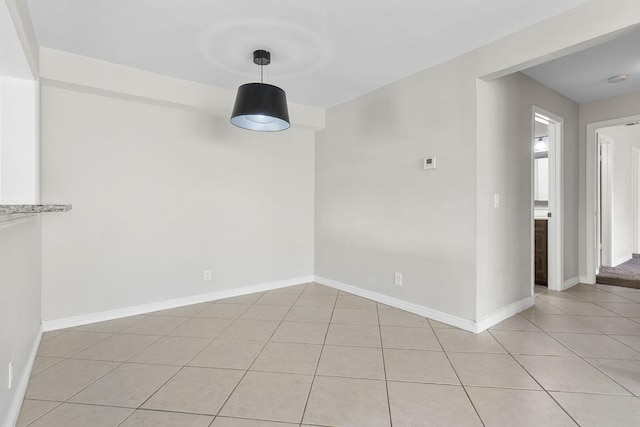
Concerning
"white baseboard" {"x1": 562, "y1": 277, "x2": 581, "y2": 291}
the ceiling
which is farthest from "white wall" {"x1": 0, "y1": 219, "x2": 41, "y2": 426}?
"white baseboard" {"x1": 562, "y1": 277, "x2": 581, "y2": 291}

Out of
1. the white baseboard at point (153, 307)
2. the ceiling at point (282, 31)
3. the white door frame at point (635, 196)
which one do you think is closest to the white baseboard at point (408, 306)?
the white baseboard at point (153, 307)

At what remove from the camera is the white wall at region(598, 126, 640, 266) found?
214 inches

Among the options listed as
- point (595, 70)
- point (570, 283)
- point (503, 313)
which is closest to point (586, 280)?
point (570, 283)

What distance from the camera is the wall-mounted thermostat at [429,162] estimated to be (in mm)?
2952

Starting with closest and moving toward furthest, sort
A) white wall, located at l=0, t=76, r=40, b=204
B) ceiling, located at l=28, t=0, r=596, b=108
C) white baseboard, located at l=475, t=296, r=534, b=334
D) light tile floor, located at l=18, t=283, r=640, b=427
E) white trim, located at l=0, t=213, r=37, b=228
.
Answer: white trim, located at l=0, t=213, r=37, b=228, light tile floor, located at l=18, t=283, r=640, b=427, ceiling, located at l=28, t=0, r=596, b=108, white wall, located at l=0, t=76, r=40, b=204, white baseboard, located at l=475, t=296, r=534, b=334

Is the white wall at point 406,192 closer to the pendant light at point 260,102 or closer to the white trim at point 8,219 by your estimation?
the pendant light at point 260,102

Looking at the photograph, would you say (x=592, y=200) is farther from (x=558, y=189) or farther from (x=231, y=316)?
(x=231, y=316)

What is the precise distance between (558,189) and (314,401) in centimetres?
382

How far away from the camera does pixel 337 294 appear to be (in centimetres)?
385

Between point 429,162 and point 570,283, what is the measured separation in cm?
282

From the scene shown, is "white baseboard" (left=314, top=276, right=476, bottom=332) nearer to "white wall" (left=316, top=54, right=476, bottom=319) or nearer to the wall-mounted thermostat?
"white wall" (left=316, top=54, right=476, bottom=319)

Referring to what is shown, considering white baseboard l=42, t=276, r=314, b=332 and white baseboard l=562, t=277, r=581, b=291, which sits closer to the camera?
white baseboard l=42, t=276, r=314, b=332

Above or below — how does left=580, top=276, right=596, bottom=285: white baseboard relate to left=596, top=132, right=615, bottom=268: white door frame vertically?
below

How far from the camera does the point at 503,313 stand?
2939 mm
